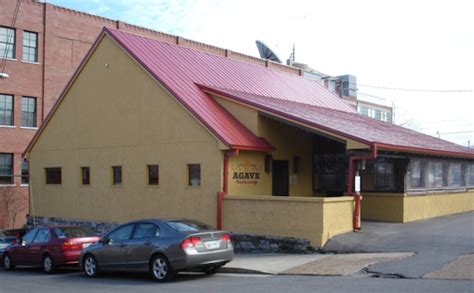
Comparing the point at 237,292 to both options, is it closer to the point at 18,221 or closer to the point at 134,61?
the point at 134,61

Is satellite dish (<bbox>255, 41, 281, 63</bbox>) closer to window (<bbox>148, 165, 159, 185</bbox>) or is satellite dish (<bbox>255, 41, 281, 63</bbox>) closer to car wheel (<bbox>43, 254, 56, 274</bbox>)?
window (<bbox>148, 165, 159, 185</bbox>)

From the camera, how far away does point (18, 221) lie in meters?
38.0

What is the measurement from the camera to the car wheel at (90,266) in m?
15.1

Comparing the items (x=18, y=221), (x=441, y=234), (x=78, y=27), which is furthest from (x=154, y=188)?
(x=78, y=27)

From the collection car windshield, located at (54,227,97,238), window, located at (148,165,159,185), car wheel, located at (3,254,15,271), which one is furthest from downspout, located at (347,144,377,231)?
car wheel, located at (3,254,15,271)

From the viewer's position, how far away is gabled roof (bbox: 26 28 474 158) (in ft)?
64.6

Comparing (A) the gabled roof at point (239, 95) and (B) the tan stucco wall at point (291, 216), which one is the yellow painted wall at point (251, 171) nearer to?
(A) the gabled roof at point (239, 95)

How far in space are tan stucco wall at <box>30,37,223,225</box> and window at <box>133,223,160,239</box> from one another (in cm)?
540

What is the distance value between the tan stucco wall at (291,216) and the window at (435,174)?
20.2ft

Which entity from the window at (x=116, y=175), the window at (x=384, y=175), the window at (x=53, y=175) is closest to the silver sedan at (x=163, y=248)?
the window at (x=116, y=175)

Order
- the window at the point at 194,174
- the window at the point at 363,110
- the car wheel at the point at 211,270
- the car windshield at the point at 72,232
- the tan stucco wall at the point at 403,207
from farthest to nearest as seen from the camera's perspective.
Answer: the window at the point at 363,110 → the tan stucco wall at the point at 403,207 → the window at the point at 194,174 → the car windshield at the point at 72,232 → the car wheel at the point at 211,270

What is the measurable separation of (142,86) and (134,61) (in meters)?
1.17

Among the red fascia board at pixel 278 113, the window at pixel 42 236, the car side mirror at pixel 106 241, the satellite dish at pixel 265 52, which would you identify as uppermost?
the satellite dish at pixel 265 52

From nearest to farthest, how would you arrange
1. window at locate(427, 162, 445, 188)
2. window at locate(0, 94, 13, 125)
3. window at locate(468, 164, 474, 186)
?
window at locate(427, 162, 445, 188), window at locate(468, 164, 474, 186), window at locate(0, 94, 13, 125)
